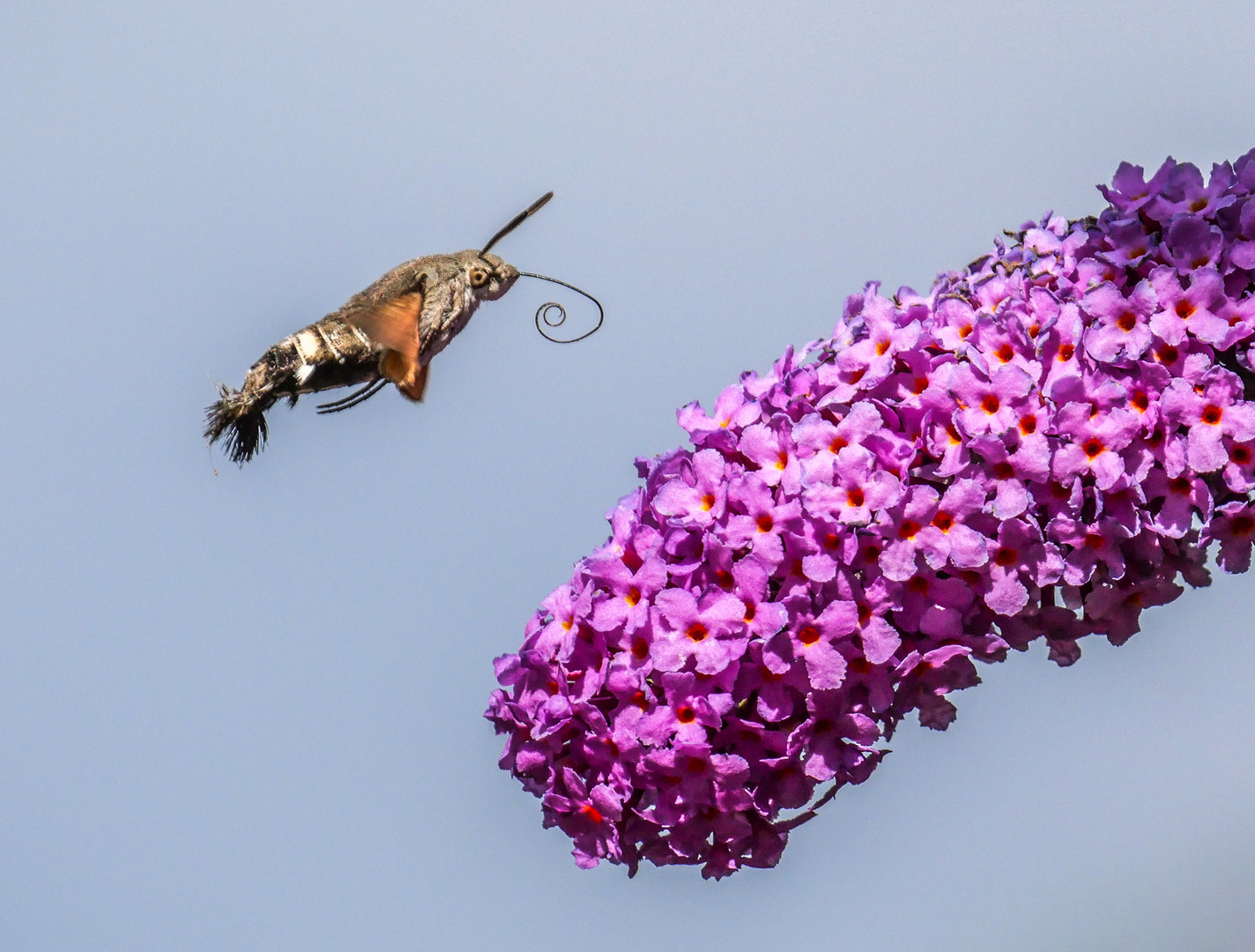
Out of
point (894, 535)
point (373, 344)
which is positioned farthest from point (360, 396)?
point (894, 535)

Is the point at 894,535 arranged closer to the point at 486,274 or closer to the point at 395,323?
the point at 395,323

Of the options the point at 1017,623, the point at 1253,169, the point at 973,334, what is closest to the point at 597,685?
the point at 1017,623

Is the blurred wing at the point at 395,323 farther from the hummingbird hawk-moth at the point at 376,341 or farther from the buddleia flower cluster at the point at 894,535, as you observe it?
the buddleia flower cluster at the point at 894,535

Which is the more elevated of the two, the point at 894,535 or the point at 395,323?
the point at 395,323

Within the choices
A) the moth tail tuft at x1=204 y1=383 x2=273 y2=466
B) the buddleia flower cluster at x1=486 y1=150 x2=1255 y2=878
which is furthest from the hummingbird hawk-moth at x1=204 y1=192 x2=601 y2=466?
the buddleia flower cluster at x1=486 y1=150 x2=1255 y2=878

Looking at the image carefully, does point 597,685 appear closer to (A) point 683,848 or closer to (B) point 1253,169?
(A) point 683,848

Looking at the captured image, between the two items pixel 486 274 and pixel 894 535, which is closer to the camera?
pixel 894 535
